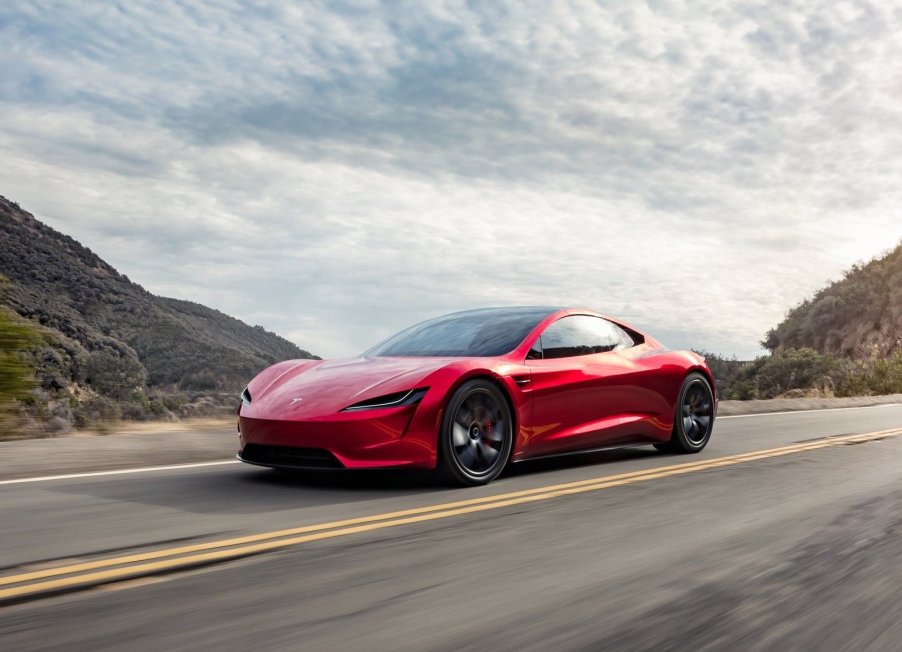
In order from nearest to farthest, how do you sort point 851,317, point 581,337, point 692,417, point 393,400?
1. point 393,400
2. point 581,337
3. point 692,417
4. point 851,317

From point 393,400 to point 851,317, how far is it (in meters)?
52.6

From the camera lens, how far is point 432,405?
634cm

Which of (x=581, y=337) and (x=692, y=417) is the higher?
(x=581, y=337)

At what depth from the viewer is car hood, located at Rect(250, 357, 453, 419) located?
6.34 metres

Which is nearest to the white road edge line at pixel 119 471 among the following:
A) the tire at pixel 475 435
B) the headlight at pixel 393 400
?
the headlight at pixel 393 400

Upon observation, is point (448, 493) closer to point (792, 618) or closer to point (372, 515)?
point (372, 515)

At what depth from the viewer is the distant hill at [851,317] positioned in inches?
2032

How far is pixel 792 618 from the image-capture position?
12.0ft

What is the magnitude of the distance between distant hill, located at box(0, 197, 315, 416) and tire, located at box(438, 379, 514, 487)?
28.9m

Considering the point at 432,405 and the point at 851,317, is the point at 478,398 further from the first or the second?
the point at 851,317

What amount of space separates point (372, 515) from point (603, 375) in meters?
3.03

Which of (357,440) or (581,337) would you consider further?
(581,337)

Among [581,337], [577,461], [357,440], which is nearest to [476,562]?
[357,440]

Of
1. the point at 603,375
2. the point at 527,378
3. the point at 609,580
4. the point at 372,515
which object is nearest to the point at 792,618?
the point at 609,580
